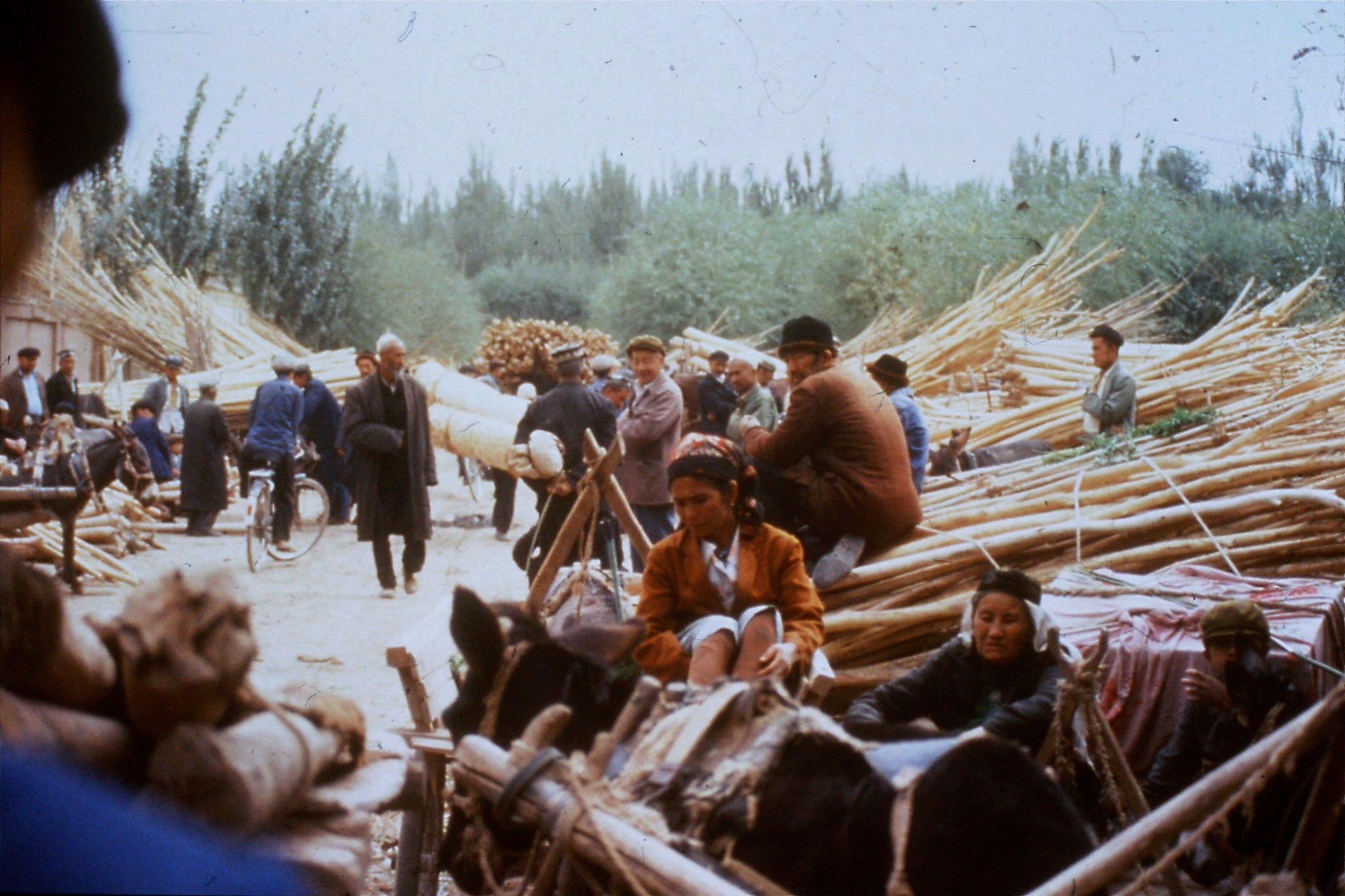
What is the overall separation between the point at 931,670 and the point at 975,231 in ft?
69.1

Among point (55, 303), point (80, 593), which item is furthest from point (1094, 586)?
point (55, 303)

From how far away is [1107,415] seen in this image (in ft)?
22.7

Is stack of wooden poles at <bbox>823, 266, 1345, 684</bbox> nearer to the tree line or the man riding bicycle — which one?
the tree line

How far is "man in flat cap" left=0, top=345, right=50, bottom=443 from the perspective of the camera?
9500mm

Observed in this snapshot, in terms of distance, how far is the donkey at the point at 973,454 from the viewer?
8281 mm

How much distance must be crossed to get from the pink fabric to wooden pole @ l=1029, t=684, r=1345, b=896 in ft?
6.70

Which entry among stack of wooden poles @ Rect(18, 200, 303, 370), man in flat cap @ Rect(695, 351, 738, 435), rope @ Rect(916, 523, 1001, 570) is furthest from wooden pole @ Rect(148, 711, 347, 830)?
stack of wooden poles @ Rect(18, 200, 303, 370)

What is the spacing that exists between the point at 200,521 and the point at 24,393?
1.81 m

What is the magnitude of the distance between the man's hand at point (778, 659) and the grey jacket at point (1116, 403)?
4552 millimetres

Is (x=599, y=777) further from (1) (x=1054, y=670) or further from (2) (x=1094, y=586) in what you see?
(2) (x=1094, y=586)

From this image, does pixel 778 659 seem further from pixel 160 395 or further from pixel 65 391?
pixel 160 395

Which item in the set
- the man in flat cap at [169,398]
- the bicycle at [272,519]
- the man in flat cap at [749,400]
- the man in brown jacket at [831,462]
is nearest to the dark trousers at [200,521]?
the bicycle at [272,519]

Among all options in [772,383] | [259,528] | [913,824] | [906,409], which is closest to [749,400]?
[906,409]

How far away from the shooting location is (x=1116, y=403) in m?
6.89
